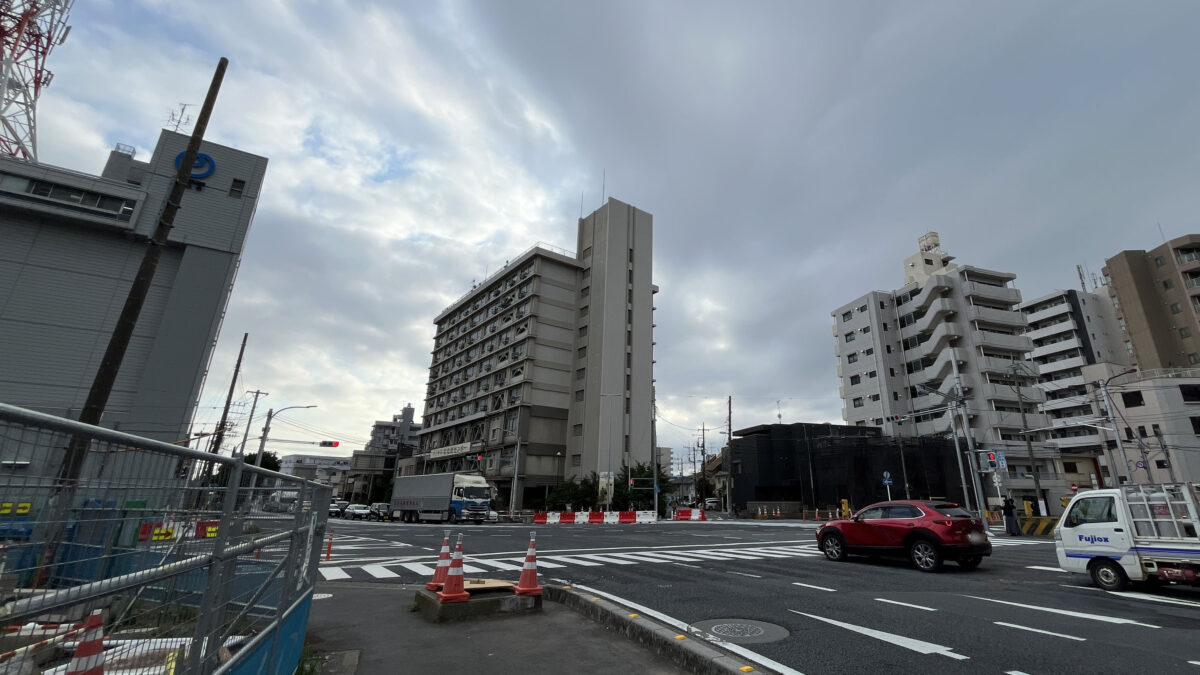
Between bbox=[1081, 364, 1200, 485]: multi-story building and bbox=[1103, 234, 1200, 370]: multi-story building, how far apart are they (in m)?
11.4

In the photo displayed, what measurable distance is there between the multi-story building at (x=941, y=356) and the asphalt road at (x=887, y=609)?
43421mm

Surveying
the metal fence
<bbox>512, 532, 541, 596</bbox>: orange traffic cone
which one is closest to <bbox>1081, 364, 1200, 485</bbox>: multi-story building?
<bbox>512, 532, 541, 596</bbox>: orange traffic cone

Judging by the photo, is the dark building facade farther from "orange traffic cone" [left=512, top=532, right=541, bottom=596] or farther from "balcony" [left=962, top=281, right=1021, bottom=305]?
"orange traffic cone" [left=512, top=532, right=541, bottom=596]

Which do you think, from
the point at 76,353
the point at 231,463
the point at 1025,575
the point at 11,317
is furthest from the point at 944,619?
the point at 11,317

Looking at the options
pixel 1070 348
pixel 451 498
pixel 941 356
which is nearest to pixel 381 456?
pixel 451 498

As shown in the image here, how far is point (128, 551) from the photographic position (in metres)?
2.17

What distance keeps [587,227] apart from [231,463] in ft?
207

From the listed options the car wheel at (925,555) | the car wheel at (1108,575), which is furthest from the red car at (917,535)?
the car wheel at (1108,575)

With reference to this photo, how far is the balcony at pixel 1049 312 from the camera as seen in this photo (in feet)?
220

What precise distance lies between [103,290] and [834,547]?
45.6 m

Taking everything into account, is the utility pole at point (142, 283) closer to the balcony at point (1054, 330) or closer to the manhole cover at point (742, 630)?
the manhole cover at point (742, 630)

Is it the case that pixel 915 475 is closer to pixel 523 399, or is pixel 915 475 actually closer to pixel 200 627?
pixel 523 399

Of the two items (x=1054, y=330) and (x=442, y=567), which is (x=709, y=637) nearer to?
(x=442, y=567)

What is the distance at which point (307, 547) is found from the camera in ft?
18.0
